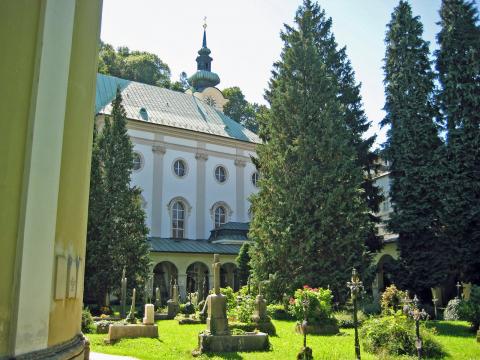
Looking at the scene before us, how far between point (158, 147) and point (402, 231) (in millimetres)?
18682

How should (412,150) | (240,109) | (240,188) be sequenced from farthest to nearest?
(240,109) → (240,188) → (412,150)

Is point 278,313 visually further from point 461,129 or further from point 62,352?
point 62,352

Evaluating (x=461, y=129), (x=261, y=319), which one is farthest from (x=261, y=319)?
(x=461, y=129)

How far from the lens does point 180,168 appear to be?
36.4 meters

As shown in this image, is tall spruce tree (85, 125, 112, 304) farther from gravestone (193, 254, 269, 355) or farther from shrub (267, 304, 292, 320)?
gravestone (193, 254, 269, 355)

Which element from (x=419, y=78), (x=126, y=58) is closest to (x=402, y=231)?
(x=419, y=78)

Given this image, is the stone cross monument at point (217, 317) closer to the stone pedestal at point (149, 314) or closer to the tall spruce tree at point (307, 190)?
the stone pedestal at point (149, 314)

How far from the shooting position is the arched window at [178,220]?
3497cm

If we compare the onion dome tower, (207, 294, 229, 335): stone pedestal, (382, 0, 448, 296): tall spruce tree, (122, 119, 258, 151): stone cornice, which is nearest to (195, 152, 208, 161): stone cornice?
(122, 119, 258, 151): stone cornice

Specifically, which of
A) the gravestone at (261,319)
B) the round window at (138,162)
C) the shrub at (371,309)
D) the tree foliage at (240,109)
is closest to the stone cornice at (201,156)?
the round window at (138,162)

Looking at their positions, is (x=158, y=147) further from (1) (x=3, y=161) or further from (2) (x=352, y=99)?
(1) (x=3, y=161)

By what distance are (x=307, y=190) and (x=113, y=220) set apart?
34.2ft

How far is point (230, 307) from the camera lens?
1692 cm

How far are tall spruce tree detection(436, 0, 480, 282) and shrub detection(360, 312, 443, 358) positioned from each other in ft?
36.0
